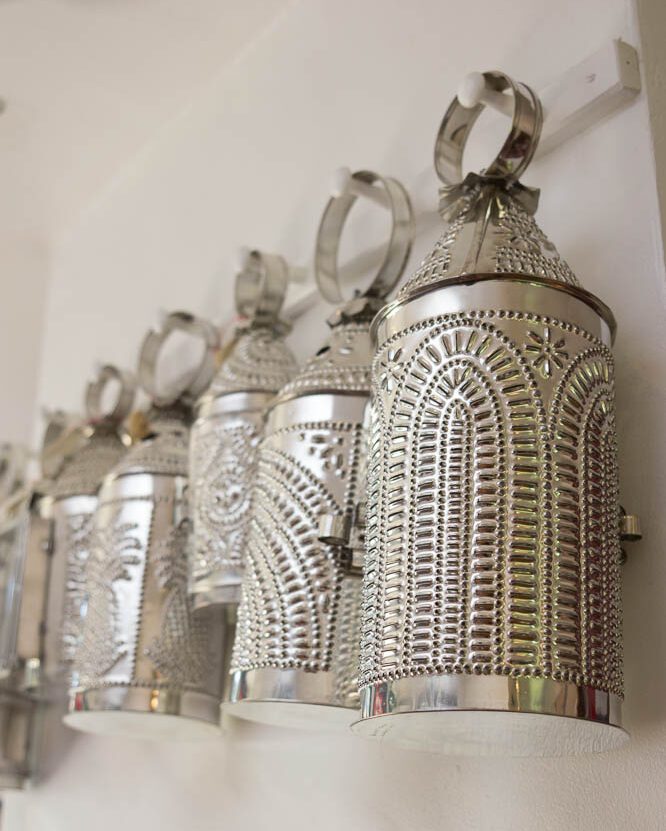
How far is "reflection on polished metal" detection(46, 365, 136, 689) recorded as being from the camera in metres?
0.98

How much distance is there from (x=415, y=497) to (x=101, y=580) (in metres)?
→ 0.39

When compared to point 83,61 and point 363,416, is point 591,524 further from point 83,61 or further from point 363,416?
point 83,61

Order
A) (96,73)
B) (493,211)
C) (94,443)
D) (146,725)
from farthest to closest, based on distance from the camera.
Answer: (96,73) < (94,443) < (146,725) < (493,211)

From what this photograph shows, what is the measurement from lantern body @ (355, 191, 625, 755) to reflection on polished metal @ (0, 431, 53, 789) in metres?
0.52

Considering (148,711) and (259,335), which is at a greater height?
(259,335)

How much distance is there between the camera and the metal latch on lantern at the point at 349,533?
0.63m

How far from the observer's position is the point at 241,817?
2.73ft

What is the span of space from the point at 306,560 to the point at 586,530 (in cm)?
19

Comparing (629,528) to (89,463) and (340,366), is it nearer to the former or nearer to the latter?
(340,366)

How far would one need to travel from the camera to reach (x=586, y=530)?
1.74 feet

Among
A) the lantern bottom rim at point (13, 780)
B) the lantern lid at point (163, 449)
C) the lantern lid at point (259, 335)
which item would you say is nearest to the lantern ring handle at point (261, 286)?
the lantern lid at point (259, 335)

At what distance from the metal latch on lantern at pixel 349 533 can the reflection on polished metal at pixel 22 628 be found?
18.1 inches

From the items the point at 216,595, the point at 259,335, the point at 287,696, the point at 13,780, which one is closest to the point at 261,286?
the point at 259,335

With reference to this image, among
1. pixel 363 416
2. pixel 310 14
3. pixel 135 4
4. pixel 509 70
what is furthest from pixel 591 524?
pixel 135 4
